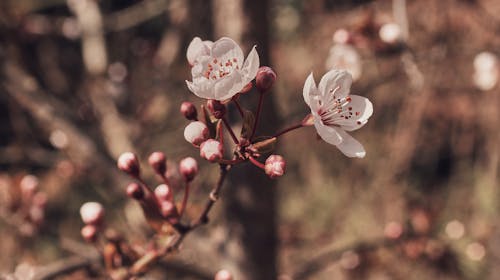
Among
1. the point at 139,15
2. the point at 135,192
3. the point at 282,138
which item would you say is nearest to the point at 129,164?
the point at 135,192

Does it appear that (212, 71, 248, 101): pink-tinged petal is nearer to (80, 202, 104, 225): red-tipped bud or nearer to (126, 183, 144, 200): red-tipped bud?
(126, 183, 144, 200): red-tipped bud

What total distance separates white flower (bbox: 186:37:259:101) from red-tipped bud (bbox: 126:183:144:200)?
27 cm

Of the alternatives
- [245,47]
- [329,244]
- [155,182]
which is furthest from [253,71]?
[329,244]

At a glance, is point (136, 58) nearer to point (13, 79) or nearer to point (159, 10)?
point (159, 10)

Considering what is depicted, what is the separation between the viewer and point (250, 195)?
1289 mm

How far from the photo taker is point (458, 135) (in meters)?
4.80

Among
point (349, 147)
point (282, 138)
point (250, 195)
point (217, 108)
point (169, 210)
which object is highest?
point (217, 108)

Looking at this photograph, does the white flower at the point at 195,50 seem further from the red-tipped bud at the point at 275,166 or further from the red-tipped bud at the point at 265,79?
the red-tipped bud at the point at 275,166

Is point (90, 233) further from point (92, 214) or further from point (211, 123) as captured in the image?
point (211, 123)

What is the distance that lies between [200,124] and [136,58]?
103 inches

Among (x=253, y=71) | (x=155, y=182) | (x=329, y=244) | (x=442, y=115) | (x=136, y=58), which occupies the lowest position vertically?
(x=329, y=244)

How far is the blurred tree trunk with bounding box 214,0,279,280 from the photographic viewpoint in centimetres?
122

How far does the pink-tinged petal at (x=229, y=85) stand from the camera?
68cm

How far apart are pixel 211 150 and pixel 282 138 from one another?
3.78 ft
